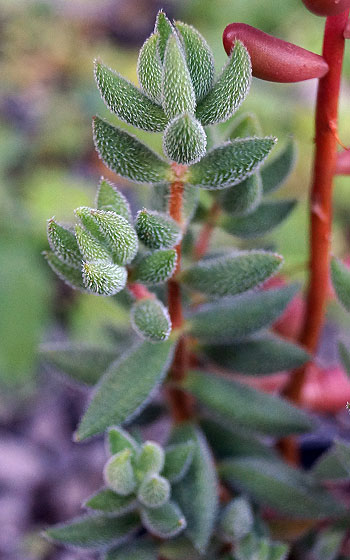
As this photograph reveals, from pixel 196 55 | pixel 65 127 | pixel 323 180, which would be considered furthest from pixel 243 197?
pixel 65 127

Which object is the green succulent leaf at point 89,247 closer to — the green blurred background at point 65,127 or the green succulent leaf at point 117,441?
the green succulent leaf at point 117,441

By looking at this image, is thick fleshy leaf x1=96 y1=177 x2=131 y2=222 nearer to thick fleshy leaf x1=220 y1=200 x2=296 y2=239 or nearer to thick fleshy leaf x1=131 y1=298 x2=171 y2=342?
thick fleshy leaf x1=131 y1=298 x2=171 y2=342

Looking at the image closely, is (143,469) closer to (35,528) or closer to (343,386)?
(343,386)

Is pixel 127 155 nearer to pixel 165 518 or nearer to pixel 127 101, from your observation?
pixel 127 101

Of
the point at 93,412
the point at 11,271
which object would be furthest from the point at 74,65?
the point at 93,412

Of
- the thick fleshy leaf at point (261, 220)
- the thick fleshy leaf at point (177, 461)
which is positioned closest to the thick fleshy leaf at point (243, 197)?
the thick fleshy leaf at point (261, 220)

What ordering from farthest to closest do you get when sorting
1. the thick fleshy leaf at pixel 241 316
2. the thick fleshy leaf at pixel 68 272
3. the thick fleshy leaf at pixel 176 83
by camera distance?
1. the thick fleshy leaf at pixel 241 316
2. the thick fleshy leaf at pixel 68 272
3. the thick fleshy leaf at pixel 176 83
